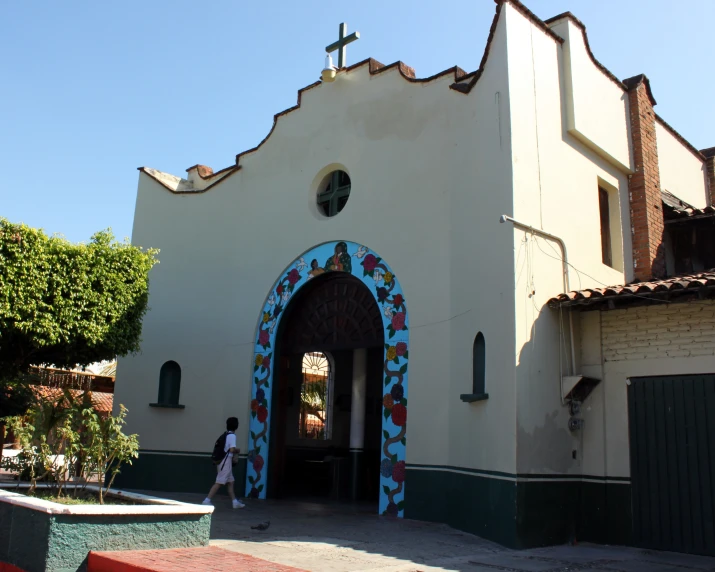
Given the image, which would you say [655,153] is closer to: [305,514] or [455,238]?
[455,238]

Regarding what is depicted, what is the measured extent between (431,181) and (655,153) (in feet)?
14.2

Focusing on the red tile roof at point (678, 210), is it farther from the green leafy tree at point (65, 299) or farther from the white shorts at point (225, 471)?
the green leafy tree at point (65, 299)

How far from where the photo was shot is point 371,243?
12.3m

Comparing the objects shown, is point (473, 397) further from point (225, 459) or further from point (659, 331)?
point (225, 459)

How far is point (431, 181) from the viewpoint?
11.6m

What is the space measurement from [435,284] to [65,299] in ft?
18.9

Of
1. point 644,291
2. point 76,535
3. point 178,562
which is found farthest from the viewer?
point 644,291

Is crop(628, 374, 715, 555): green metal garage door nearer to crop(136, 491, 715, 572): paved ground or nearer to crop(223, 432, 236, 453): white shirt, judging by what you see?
crop(136, 491, 715, 572): paved ground

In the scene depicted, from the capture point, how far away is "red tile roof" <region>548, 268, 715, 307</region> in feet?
27.9

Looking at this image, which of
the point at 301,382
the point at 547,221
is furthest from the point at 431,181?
the point at 301,382

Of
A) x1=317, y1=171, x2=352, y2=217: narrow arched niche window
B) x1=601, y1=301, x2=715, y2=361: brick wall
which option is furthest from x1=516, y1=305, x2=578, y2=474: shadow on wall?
x1=317, y1=171, x2=352, y2=217: narrow arched niche window

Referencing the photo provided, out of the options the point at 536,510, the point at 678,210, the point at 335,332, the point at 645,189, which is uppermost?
the point at 645,189

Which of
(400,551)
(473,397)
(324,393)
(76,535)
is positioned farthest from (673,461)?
(324,393)

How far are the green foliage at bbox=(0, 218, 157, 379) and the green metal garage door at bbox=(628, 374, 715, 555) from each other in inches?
319
